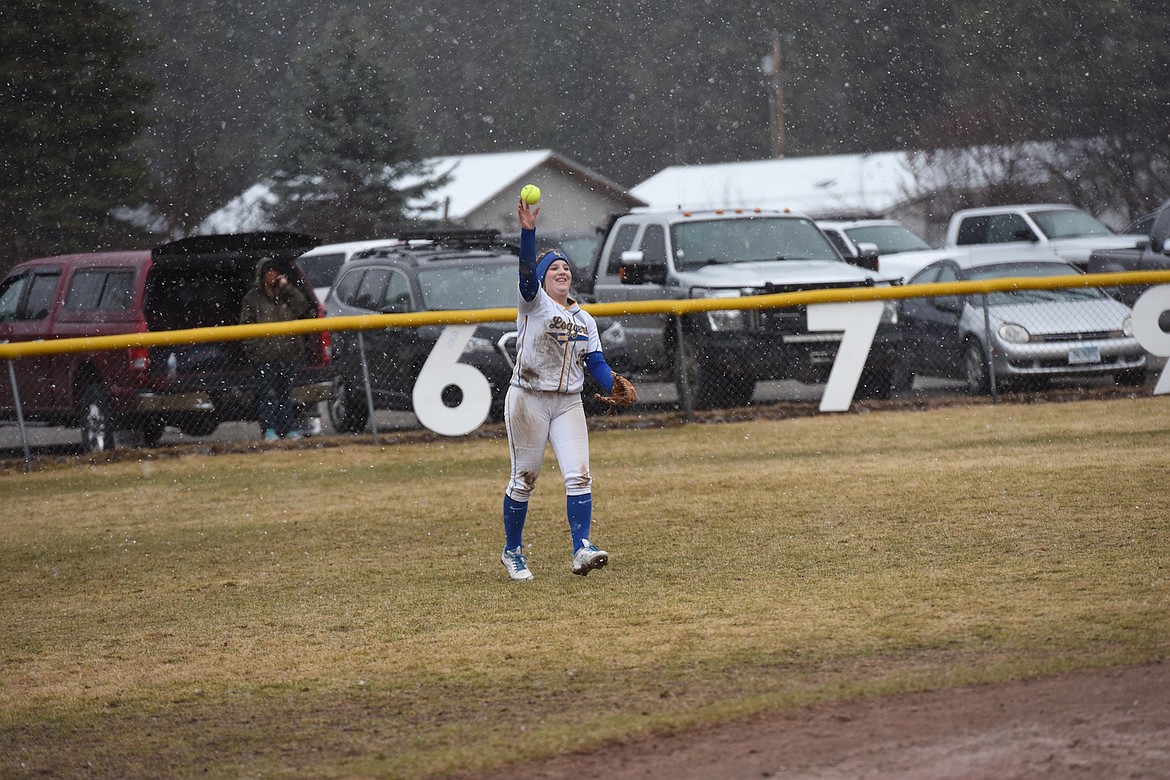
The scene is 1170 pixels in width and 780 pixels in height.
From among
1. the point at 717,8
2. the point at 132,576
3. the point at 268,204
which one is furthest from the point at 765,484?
the point at 717,8

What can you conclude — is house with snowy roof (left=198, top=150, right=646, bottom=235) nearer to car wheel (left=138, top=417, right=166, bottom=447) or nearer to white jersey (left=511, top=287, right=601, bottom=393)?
car wheel (left=138, top=417, right=166, bottom=447)

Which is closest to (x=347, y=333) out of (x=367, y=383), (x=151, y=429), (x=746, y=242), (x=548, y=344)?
(x=367, y=383)

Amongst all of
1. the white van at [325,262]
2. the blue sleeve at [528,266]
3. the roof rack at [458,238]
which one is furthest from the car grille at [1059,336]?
the white van at [325,262]

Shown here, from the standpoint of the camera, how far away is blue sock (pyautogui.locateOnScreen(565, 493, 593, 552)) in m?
7.80

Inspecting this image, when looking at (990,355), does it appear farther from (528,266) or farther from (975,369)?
(528,266)

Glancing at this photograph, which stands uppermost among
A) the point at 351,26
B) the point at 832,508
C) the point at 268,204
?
the point at 351,26

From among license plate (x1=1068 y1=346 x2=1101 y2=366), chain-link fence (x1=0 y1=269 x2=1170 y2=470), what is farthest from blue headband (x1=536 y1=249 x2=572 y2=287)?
license plate (x1=1068 y1=346 x2=1101 y2=366)

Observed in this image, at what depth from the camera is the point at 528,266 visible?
24.4 feet

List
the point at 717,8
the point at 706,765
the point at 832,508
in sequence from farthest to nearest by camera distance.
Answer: the point at 717,8 < the point at 832,508 < the point at 706,765

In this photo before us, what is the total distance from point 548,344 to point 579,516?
3.07 feet

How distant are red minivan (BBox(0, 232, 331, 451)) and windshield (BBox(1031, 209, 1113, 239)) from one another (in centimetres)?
1320

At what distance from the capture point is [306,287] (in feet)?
48.2

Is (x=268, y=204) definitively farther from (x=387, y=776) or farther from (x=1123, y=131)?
(x=387, y=776)

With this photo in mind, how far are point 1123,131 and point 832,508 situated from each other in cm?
3565
